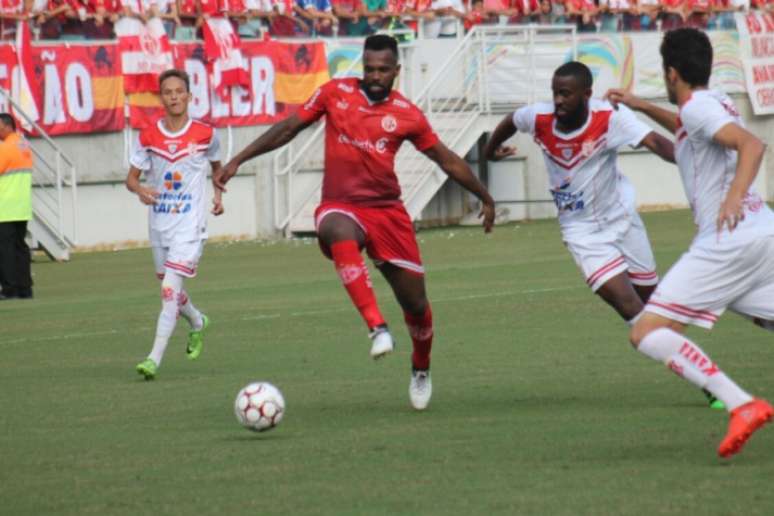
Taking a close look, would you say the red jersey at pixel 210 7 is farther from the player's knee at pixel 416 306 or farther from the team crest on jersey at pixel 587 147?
the player's knee at pixel 416 306

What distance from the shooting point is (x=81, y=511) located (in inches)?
314

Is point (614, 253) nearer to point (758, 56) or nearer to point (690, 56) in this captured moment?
point (690, 56)

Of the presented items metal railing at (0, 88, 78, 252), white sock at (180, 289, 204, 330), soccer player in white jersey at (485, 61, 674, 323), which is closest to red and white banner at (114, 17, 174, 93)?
metal railing at (0, 88, 78, 252)

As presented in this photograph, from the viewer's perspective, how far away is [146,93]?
30688 millimetres

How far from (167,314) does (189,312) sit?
2.50ft

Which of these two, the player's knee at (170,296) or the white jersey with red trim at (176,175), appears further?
the white jersey with red trim at (176,175)

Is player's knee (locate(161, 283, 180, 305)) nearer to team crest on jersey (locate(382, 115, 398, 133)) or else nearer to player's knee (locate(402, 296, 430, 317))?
player's knee (locate(402, 296, 430, 317))

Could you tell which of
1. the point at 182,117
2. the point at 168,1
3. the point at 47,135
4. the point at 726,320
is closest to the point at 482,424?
the point at 182,117

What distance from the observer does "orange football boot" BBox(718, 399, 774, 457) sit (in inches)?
330

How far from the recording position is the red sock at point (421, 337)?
37.2ft

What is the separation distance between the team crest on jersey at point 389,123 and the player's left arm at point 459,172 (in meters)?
0.26

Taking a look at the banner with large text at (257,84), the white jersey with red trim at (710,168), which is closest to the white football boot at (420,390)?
the white jersey with red trim at (710,168)

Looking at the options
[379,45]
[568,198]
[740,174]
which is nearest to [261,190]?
[568,198]

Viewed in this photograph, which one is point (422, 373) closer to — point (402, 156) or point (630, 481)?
point (630, 481)
